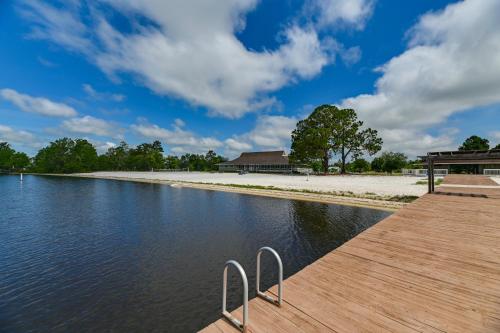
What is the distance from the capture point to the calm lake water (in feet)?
17.4

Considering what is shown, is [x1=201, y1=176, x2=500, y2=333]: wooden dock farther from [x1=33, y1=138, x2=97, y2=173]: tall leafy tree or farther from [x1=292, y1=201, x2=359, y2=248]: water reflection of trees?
[x1=33, y1=138, x2=97, y2=173]: tall leafy tree

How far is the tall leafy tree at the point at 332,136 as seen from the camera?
142ft

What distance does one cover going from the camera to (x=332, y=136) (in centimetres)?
4459

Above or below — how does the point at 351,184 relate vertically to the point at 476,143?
below

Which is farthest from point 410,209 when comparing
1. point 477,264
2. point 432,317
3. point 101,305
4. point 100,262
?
point 100,262

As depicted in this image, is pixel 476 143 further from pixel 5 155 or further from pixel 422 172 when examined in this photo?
pixel 5 155

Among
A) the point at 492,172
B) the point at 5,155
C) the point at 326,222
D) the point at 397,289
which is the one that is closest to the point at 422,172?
the point at 492,172

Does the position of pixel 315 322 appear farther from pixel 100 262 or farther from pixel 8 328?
pixel 100 262

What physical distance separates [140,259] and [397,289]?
806cm

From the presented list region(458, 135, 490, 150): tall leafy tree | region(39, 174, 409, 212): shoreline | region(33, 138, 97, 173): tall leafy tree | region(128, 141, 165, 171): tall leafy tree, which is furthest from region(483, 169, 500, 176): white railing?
region(33, 138, 97, 173): tall leafy tree

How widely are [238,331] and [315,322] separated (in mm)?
941

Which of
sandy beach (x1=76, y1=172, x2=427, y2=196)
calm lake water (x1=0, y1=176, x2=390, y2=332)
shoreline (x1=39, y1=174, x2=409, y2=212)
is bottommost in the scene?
calm lake water (x1=0, y1=176, x2=390, y2=332)

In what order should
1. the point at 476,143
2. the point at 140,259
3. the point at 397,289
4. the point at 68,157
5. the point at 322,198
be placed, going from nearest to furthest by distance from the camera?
the point at 397,289 → the point at 140,259 → the point at 322,198 → the point at 476,143 → the point at 68,157

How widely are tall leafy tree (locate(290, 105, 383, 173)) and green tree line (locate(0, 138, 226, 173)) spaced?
39044 mm
